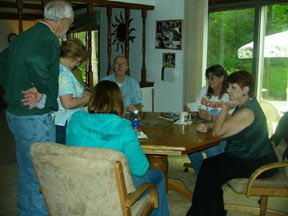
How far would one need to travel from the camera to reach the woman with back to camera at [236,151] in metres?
2.33

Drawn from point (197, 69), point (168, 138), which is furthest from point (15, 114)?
point (197, 69)

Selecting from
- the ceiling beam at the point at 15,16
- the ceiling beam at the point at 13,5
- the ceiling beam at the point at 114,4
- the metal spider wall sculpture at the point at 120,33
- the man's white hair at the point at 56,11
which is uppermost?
the ceiling beam at the point at 13,5

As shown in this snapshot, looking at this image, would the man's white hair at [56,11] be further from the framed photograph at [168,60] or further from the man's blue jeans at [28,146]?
the framed photograph at [168,60]

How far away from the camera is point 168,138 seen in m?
2.45

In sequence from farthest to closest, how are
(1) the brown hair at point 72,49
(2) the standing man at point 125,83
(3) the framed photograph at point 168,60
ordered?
1. (3) the framed photograph at point 168,60
2. (2) the standing man at point 125,83
3. (1) the brown hair at point 72,49

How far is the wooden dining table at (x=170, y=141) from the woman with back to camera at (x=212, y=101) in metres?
0.39

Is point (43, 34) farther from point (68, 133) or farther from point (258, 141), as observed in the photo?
point (258, 141)

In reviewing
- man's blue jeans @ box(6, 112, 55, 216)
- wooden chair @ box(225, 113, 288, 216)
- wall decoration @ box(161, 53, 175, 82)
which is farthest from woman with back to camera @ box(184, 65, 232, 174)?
wall decoration @ box(161, 53, 175, 82)

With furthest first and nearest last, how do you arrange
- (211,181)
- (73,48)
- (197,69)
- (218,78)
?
(197,69)
(218,78)
(73,48)
(211,181)

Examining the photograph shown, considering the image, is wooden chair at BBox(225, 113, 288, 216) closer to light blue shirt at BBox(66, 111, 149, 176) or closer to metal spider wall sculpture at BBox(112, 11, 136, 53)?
light blue shirt at BBox(66, 111, 149, 176)

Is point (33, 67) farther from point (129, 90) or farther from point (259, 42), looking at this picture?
point (259, 42)

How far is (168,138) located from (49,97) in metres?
0.89

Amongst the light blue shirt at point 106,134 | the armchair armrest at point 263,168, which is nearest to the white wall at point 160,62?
the armchair armrest at point 263,168

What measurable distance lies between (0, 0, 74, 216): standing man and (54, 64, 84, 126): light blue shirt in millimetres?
298
